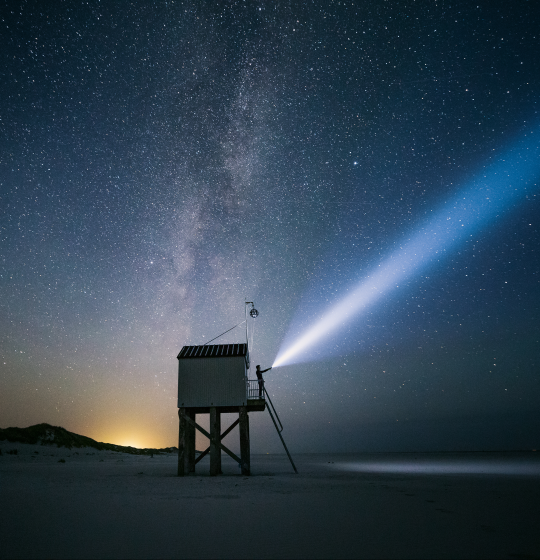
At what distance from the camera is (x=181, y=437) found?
735 inches

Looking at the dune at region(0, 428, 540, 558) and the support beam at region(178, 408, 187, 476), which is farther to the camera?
the support beam at region(178, 408, 187, 476)

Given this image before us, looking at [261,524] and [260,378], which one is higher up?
[260,378]

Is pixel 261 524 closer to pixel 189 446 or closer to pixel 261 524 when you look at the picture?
pixel 261 524

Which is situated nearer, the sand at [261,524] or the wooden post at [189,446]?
the sand at [261,524]

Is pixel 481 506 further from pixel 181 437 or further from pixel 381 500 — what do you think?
pixel 181 437

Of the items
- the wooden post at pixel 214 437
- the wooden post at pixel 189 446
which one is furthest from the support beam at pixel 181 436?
the wooden post at pixel 214 437

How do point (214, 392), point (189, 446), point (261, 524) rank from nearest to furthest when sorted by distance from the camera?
point (261, 524)
point (214, 392)
point (189, 446)

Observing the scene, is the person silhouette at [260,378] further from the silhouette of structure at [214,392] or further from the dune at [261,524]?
the dune at [261,524]

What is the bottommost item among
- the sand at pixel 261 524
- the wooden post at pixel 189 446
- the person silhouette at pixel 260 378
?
the sand at pixel 261 524

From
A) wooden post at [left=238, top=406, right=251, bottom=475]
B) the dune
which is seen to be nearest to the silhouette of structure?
wooden post at [left=238, top=406, right=251, bottom=475]

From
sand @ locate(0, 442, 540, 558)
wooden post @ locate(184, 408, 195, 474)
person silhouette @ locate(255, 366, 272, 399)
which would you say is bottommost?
sand @ locate(0, 442, 540, 558)

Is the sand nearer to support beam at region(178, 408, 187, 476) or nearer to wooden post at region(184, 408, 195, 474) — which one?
support beam at region(178, 408, 187, 476)

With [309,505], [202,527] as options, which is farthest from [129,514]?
[309,505]

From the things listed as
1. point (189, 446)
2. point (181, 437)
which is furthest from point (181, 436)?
point (189, 446)
